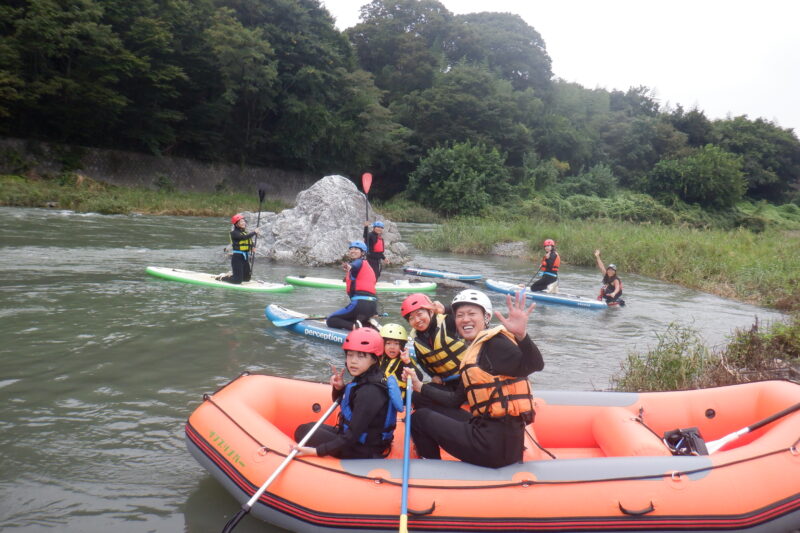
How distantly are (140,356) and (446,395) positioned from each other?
3612mm

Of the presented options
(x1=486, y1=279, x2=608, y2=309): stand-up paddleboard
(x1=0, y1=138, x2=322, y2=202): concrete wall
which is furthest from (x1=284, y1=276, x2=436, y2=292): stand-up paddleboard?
(x1=0, y1=138, x2=322, y2=202): concrete wall

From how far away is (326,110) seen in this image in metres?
30.7

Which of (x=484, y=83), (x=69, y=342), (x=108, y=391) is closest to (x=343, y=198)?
(x=69, y=342)

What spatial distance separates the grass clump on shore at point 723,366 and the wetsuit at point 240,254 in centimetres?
617

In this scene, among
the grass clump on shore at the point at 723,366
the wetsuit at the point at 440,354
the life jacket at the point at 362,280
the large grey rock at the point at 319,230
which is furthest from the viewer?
the large grey rock at the point at 319,230

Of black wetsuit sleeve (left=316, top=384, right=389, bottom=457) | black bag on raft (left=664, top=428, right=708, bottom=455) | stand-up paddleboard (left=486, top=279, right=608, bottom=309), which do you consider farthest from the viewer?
stand-up paddleboard (left=486, top=279, right=608, bottom=309)

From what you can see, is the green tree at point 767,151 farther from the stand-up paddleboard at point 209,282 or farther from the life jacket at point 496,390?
the life jacket at point 496,390

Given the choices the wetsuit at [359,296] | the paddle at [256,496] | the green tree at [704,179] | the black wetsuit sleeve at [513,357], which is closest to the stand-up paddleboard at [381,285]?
the wetsuit at [359,296]

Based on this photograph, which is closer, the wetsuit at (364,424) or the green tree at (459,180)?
the wetsuit at (364,424)

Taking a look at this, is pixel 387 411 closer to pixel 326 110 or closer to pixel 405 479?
pixel 405 479

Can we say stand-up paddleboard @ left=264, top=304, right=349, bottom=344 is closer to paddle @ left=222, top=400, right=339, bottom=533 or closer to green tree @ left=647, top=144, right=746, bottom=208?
paddle @ left=222, top=400, right=339, bottom=533

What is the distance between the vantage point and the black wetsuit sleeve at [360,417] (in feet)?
10.2

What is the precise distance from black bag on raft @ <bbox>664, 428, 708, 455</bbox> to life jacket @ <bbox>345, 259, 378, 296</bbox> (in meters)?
3.67

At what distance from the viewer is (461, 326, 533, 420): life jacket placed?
9.40ft
